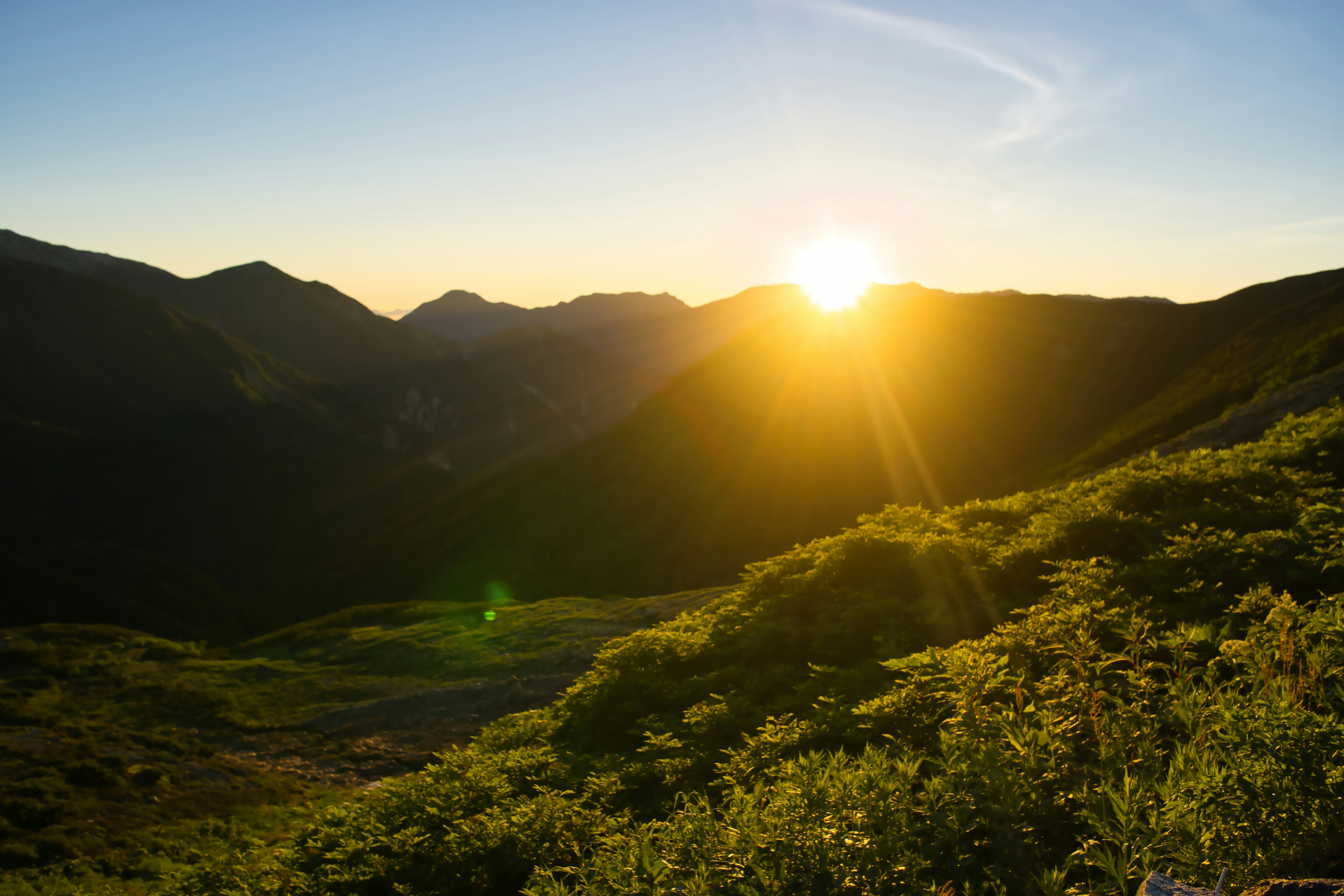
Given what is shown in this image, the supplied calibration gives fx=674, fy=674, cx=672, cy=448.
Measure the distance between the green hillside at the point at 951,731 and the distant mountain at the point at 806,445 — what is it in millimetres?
48146

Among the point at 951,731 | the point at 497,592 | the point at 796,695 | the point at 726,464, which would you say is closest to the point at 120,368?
the point at 497,592

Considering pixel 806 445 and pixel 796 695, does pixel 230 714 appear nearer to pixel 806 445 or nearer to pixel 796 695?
pixel 796 695

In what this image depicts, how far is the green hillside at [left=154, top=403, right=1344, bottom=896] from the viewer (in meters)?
3.80

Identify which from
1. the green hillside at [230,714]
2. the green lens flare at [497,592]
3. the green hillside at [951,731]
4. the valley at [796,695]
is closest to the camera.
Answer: the green hillside at [951,731]

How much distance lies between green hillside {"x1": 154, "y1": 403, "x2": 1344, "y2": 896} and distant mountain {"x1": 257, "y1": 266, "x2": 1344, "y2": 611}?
4815 centimetres

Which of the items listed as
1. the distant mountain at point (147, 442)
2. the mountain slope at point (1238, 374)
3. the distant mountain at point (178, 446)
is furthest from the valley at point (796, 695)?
the distant mountain at point (178, 446)

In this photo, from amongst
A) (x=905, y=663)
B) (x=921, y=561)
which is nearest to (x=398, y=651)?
(x=921, y=561)

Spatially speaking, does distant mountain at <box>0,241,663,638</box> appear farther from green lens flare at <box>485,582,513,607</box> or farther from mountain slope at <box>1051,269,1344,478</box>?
mountain slope at <box>1051,269,1344,478</box>

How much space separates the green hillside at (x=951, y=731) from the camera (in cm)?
380

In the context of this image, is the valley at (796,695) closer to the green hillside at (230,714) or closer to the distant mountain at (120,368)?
the green hillside at (230,714)

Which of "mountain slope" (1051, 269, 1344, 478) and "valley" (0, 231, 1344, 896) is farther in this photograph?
"mountain slope" (1051, 269, 1344, 478)

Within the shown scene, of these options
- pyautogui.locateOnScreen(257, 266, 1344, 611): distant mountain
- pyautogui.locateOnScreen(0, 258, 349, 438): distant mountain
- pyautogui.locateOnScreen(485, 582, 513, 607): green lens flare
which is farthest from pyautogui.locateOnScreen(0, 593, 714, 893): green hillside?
pyautogui.locateOnScreen(0, 258, 349, 438): distant mountain

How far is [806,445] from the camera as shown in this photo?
259 feet

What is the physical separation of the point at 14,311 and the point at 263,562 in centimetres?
8836
